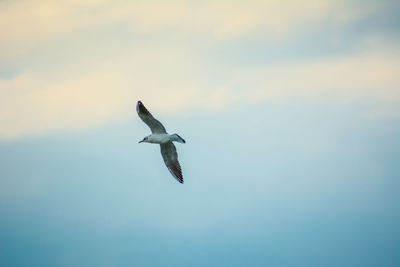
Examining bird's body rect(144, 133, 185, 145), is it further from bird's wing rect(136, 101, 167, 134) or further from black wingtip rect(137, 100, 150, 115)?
black wingtip rect(137, 100, 150, 115)

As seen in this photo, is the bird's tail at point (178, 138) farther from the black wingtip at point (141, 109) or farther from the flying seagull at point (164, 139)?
the black wingtip at point (141, 109)

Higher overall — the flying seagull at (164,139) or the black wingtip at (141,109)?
the black wingtip at (141,109)

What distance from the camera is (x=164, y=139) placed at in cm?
5378

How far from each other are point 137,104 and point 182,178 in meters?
5.55

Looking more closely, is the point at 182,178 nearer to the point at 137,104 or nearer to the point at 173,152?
the point at 173,152

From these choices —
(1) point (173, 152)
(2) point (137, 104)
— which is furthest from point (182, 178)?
(2) point (137, 104)

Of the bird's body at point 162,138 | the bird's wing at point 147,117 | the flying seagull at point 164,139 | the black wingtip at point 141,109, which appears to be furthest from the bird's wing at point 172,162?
the black wingtip at point 141,109

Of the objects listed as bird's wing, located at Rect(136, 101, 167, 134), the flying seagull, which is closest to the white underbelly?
the flying seagull

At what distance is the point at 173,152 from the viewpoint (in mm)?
55281

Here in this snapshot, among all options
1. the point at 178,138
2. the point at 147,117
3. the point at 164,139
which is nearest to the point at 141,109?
the point at 147,117

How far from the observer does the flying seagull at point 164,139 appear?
176 feet

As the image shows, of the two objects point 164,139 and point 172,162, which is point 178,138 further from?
point 172,162

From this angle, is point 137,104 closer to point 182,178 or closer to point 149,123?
point 149,123

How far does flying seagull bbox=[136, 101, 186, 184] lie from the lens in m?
53.6
